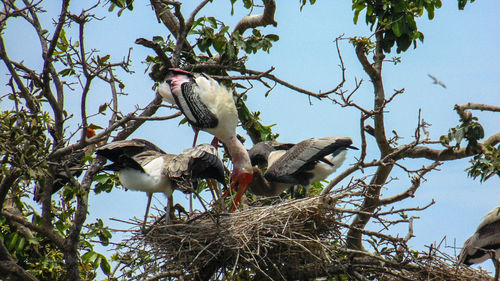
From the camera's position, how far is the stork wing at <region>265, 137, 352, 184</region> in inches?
263

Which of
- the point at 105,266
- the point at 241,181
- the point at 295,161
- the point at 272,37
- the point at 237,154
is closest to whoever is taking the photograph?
the point at 105,266

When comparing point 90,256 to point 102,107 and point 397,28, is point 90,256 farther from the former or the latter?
point 397,28

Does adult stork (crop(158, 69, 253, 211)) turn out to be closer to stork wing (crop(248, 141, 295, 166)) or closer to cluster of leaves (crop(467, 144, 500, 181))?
stork wing (crop(248, 141, 295, 166))

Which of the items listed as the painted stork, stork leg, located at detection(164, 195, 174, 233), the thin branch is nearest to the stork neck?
the painted stork

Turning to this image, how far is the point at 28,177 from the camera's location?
462cm

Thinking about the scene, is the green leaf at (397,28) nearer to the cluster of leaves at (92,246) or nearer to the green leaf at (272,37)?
the green leaf at (272,37)

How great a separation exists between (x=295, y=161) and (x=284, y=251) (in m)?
1.58

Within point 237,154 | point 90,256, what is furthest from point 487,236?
point 90,256

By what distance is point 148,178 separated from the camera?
5.67 metres

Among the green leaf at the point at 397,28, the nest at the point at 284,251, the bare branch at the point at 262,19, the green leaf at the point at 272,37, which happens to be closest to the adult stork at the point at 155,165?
the nest at the point at 284,251

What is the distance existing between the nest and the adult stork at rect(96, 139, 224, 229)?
43cm

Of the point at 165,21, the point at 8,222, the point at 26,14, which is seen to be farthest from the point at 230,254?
the point at 165,21

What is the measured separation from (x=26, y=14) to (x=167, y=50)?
4.65 ft

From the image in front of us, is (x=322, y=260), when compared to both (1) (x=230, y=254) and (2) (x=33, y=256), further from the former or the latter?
(2) (x=33, y=256)
